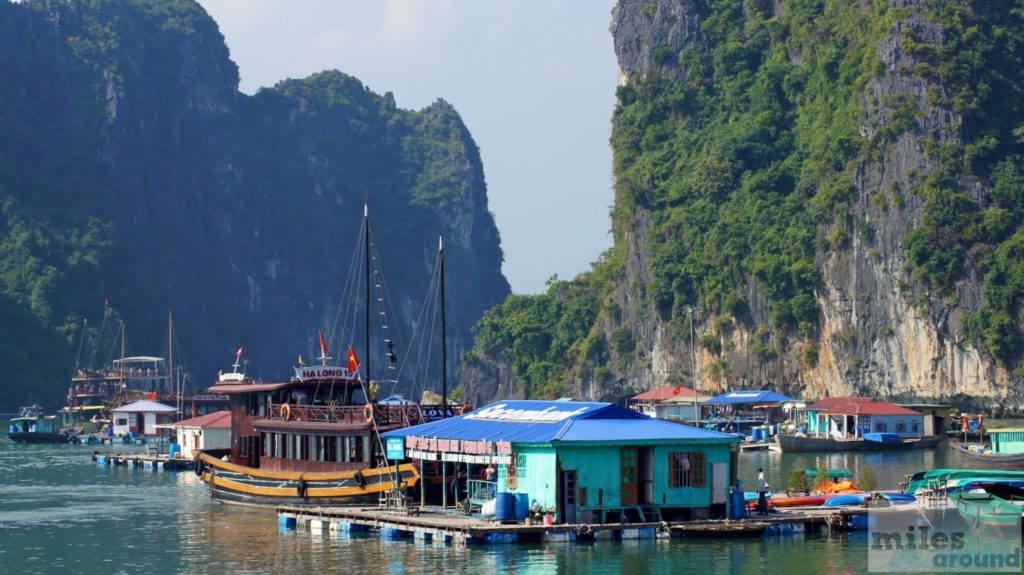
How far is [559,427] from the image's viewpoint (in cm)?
4088

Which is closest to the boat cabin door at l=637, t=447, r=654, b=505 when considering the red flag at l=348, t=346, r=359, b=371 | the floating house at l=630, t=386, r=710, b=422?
the red flag at l=348, t=346, r=359, b=371

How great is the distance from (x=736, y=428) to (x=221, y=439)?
29.7m

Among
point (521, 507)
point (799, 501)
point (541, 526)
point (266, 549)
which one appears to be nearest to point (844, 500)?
point (799, 501)

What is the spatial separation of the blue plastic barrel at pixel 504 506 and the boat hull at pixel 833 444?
40087mm

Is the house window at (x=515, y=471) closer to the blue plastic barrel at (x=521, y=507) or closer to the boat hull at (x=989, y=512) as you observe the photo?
the blue plastic barrel at (x=521, y=507)

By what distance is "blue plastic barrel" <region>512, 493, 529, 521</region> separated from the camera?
4047 cm

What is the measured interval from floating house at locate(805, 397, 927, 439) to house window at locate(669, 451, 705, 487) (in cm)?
4256

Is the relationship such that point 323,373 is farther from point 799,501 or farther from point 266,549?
point 799,501

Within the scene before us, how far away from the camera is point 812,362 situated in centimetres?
10969

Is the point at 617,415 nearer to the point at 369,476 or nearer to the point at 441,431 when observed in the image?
the point at 441,431

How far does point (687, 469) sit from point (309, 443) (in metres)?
14.3

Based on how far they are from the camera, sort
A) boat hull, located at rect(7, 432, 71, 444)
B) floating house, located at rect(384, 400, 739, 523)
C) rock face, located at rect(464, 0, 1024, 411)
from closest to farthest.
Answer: floating house, located at rect(384, 400, 739, 523), rock face, located at rect(464, 0, 1024, 411), boat hull, located at rect(7, 432, 71, 444)

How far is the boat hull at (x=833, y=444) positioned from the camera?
7844 cm

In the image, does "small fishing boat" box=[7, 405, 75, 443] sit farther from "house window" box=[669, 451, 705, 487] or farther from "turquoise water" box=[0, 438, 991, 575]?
"house window" box=[669, 451, 705, 487]
